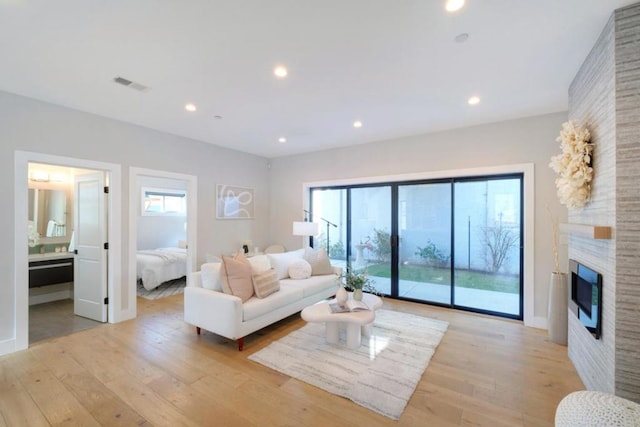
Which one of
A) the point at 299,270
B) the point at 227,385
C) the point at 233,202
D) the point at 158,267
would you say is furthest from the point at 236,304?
the point at 158,267

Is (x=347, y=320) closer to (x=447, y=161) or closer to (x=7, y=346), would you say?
(x=447, y=161)

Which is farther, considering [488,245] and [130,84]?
[488,245]

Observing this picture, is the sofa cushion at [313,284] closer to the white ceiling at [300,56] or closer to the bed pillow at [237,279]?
the bed pillow at [237,279]

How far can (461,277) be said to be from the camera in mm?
4367

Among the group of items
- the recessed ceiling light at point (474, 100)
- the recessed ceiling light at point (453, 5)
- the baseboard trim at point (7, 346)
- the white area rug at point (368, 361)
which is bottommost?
the white area rug at point (368, 361)

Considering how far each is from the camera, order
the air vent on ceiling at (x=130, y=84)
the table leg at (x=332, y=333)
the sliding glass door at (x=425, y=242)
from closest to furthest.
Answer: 1. the air vent on ceiling at (x=130, y=84)
2. the table leg at (x=332, y=333)
3. the sliding glass door at (x=425, y=242)

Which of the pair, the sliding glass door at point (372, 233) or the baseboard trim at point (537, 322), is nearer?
the baseboard trim at point (537, 322)

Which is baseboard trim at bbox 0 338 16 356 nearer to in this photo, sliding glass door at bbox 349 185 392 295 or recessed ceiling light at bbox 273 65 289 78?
recessed ceiling light at bbox 273 65 289 78

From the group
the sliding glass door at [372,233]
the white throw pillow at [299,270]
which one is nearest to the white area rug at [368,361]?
the white throw pillow at [299,270]

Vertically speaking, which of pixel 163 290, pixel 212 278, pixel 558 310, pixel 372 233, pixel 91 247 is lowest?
pixel 163 290

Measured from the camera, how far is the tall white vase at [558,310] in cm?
319

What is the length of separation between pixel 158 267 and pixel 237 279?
2.83 metres

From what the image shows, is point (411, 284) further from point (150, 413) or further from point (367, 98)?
point (150, 413)

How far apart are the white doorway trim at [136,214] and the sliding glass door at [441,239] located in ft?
8.80
